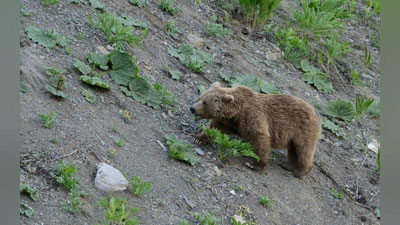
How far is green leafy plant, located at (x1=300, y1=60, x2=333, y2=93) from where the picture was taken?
713 centimetres

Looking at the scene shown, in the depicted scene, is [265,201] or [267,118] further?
[267,118]

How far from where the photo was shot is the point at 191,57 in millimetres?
6422

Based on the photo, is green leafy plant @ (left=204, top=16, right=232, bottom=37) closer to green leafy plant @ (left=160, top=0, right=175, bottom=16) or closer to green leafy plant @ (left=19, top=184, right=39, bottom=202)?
green leafy plant @ (left=160, top=0, right=175, bottom=16)

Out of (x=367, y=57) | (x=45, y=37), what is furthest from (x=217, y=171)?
(x=367, y=57)

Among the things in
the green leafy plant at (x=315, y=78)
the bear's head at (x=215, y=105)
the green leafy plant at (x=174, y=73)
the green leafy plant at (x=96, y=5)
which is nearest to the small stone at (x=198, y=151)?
the bear's head at (x=215, y=105)

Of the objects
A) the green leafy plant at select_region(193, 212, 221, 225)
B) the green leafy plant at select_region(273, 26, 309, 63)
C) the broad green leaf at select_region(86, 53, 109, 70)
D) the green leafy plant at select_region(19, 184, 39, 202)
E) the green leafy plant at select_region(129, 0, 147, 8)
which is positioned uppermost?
the green leafy plant at select_region(273, 26, 309, 63)

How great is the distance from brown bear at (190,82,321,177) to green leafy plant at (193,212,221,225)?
1.02 metres

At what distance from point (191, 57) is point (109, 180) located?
247 centimetres

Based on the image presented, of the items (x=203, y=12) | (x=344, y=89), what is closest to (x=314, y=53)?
(x=344, y=89)

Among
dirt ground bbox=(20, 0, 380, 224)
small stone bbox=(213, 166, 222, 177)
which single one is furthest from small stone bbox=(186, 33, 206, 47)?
small stone bbox=(213, 166, 222, 177)

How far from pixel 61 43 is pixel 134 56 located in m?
0.82

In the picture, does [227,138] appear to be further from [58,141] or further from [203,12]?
[203,12]

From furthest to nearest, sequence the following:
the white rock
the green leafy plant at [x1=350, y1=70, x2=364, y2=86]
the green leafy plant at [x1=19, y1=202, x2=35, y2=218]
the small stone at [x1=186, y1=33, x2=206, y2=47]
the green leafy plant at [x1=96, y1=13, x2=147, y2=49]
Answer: the green leafy plant at [x1=350, y1=70, x2=364, y2=86] → the small stone at [x1=186, y1=33, x2=206, y2=47] → the green leafy plant at [x1=96, y1=13, x2=147, y2=49] → the white rock → the green leafy plant at [x1=19, y1=202, x2=35, y2=218]

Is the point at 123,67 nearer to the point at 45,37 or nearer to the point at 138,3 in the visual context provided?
the point at 45,37
